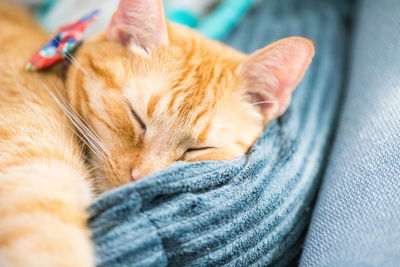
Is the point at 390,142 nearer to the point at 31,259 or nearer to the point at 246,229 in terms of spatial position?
the point at 246,229

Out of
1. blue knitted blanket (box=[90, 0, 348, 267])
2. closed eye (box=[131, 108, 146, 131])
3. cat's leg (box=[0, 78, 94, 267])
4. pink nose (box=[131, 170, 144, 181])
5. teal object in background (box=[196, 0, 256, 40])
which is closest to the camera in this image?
cat's leg (box=[0, 78, 94, 267])

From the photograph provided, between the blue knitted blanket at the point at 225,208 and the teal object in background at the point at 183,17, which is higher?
the teal object in background at the point at 183,17

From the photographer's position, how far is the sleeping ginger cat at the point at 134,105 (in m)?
1.10

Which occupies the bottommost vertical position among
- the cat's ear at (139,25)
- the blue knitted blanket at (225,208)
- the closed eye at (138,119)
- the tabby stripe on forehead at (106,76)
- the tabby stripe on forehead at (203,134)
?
the blue knitted blanket at (225,208)

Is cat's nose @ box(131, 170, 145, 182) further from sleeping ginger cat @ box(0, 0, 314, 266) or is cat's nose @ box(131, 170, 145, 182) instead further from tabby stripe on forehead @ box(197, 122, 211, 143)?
tabby stripe on forehead @ box(197, 122, 211, 143)

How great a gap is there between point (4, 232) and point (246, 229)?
0.65 meters

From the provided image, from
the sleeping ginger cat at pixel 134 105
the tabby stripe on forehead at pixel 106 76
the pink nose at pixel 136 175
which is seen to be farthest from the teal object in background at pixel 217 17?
the pink nose at pixel 136 175

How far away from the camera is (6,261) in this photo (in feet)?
2.49

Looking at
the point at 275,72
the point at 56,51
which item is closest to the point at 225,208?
the point at 275,72

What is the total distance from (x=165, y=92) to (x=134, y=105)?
0.38ft

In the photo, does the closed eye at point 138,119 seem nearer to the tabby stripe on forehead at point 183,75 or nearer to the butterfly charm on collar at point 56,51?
the tabby stripe on forehead at point 183,75

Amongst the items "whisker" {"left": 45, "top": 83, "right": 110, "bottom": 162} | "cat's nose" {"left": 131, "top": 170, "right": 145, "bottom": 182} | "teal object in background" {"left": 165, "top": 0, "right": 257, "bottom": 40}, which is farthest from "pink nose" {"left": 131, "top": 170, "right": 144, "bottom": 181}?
"teal object in background" {"left": 165, "top": 0, "right": 257, "bottom": 40}

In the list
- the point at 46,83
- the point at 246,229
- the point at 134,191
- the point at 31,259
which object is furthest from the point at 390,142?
the point at 46,83

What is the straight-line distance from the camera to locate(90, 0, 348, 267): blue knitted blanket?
35.5 inches
